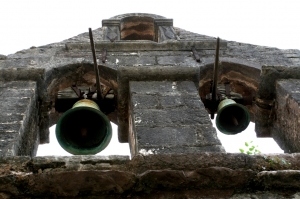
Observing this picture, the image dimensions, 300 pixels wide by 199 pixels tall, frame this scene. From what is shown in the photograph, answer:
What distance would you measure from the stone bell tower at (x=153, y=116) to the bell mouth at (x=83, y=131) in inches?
12.0

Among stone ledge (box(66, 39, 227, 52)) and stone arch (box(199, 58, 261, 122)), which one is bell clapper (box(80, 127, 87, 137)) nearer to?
stone arch (box(199, 58, 261, 122))

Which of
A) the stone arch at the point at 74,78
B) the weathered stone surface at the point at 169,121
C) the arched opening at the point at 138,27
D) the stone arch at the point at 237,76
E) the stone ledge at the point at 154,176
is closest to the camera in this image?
the stone ledge at the point at 154,176

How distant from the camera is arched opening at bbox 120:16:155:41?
373 inches

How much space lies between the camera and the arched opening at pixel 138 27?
948cm

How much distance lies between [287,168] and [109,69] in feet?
10.8

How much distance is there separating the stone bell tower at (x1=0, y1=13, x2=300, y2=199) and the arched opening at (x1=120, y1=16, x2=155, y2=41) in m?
0.50

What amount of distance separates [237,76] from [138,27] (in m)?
4.02

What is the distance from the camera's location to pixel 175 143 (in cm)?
361

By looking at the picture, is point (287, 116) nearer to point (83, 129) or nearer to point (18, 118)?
point (83, 129)

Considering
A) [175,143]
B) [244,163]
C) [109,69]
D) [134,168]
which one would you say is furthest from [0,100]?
[244,163]

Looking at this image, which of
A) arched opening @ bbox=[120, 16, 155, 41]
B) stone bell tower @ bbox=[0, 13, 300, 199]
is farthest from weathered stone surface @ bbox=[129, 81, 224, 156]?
arched opening @ bbox=[120, 16, 155, 41]

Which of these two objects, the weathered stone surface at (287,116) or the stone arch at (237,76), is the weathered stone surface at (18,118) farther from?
the weathered stone surface at (287,116)

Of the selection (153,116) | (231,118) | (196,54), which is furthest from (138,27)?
(153,116)

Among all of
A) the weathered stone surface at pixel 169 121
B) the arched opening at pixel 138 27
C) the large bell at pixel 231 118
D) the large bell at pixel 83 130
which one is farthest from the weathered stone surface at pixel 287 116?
the arched opening at pixel 138 27
